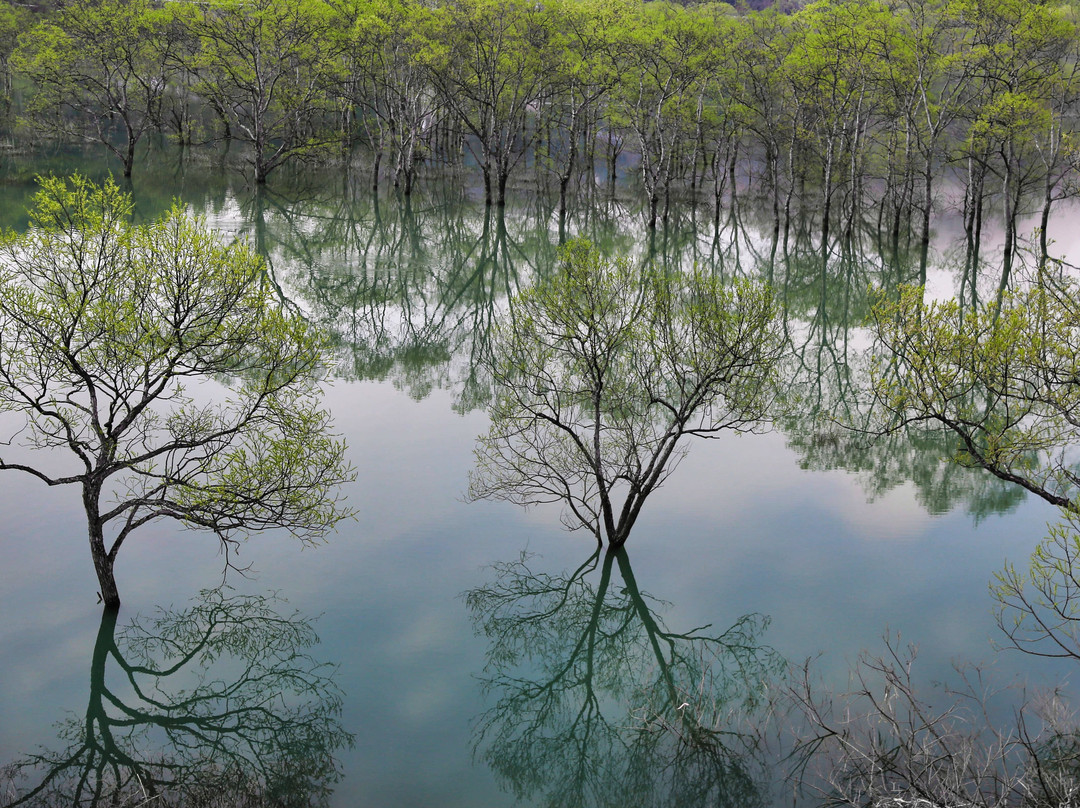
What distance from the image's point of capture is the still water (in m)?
15.1

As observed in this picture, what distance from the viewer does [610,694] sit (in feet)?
56.7

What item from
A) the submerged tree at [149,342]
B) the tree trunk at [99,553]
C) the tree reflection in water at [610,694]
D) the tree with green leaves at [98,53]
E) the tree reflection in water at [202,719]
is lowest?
the tree reflection in water at [610,694]

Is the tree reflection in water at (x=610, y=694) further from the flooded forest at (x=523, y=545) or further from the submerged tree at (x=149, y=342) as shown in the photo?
the submerged tree at (x=149, y=342)

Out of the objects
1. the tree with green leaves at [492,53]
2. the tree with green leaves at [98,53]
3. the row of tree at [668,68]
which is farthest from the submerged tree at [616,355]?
the tree with green leaves at [98,53]

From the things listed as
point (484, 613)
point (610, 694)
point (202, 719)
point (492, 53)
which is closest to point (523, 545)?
point (484, 613)

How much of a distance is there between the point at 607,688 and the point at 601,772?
2706 millimetres

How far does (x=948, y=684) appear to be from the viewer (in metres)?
17.0

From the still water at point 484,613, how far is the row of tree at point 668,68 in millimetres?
32051

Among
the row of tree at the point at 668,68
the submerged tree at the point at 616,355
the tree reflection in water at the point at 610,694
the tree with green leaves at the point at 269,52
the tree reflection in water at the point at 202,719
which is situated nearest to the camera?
the tree reflection in water at the point at 202,719

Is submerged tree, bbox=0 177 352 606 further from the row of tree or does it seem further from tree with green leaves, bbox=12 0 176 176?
tree with green leaves, bbox=12 0 176 176

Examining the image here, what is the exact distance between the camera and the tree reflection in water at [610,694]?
47.7 feet

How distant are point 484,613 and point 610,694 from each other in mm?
3239

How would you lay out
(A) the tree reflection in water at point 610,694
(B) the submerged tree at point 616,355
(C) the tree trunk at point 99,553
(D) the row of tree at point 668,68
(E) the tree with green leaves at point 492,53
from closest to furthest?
1. (A) the tree reflection in water at point 610,694
2. (C) the tree trunk at point 99,553
3. (B) the submerged tree at point 616,355
4. (D) the row of tree at point 668,68
5. (E) the tree with green leaves at point 492,53

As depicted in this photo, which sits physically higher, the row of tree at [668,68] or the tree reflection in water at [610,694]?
the row of tree at [668,68]
